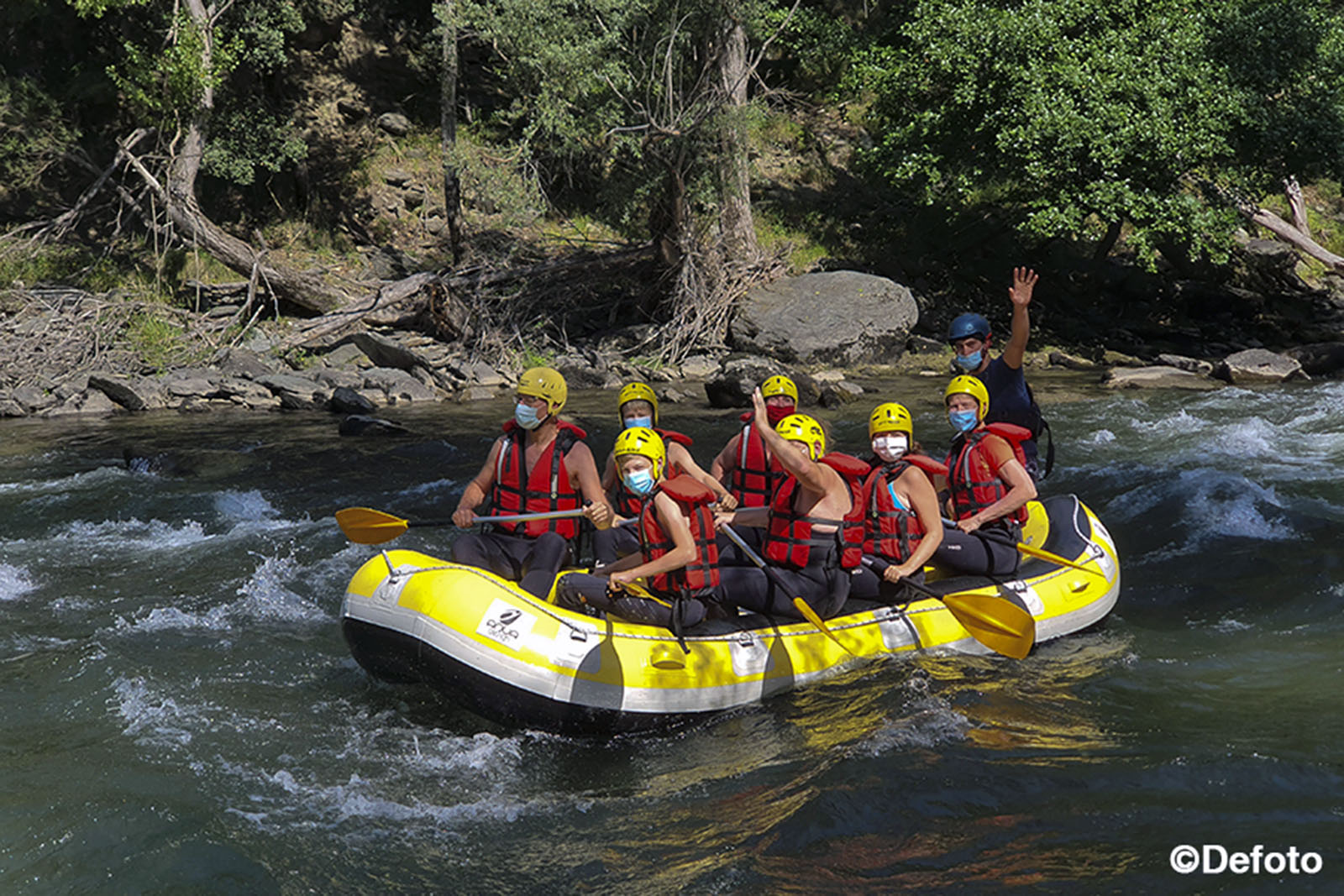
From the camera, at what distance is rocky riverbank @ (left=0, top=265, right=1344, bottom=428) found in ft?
45.4

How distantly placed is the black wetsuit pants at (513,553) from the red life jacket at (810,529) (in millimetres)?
1077

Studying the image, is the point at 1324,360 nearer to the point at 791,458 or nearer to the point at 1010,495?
the point at 1010,495

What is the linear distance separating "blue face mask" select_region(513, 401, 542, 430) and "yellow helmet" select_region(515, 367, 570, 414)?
70mm

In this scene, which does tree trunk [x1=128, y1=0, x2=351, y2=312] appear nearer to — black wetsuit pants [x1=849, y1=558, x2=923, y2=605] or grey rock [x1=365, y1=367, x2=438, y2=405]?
grey rock [x1=365, y1=367, x2=438, y2=405]

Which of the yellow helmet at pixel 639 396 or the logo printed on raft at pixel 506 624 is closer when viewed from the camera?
the logo printed on raft at pixel 506 624

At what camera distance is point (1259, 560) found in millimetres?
7152

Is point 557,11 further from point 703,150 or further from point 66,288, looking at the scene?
point 66,288

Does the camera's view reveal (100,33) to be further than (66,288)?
Yes

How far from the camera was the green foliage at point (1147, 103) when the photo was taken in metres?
14.0

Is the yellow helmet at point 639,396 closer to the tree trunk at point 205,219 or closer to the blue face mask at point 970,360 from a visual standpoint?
the blue face mask at point 970,360

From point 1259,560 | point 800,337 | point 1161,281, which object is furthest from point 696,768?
point 1161,281

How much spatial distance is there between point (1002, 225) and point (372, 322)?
9867 millimetres

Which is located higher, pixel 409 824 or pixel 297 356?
pixel 409 824

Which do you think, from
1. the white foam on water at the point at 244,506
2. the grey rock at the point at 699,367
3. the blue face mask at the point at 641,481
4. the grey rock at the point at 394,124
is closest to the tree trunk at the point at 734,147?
the grey rock at the point at 699,367
